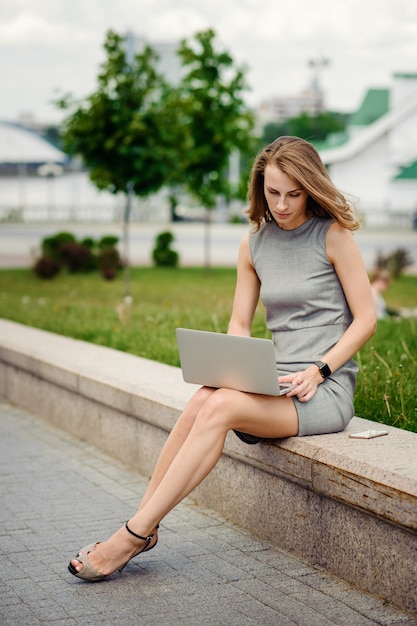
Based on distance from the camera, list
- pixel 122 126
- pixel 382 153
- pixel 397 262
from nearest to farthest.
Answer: pixel 122 126 → pixel 397 262 → pixel 382 153

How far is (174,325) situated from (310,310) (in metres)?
4.58

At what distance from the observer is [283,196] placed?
14.0ft

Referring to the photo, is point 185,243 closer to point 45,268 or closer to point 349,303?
point 45,268

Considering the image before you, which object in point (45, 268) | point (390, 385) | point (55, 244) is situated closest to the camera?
point (390, 385)

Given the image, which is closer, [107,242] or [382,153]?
[107,242]

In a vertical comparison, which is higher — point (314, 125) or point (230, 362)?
point (314, 125)

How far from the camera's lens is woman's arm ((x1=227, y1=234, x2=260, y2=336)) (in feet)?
15.0

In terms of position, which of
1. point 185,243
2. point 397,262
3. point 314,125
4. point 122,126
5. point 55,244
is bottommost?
point 185,243

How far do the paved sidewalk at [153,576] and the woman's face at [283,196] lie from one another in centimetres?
144

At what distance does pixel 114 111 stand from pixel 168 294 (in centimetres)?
343

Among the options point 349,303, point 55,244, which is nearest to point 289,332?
point 349,303

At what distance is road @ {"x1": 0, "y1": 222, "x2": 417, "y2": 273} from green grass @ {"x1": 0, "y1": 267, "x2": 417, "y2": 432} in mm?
4696

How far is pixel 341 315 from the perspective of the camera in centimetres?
435

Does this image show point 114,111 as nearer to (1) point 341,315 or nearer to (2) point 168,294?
(2) point 168,294
